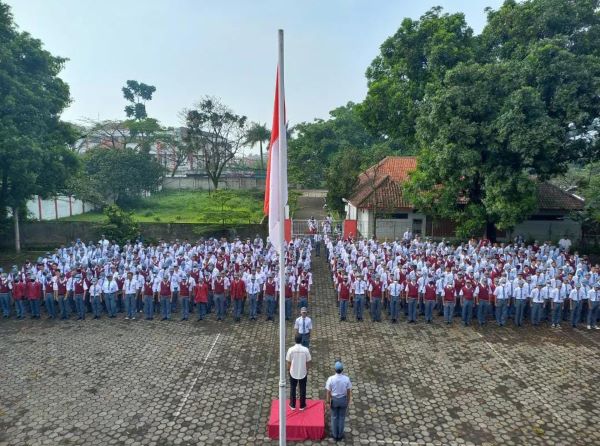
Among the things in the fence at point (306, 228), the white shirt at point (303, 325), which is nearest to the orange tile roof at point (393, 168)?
the fence at point (306, 228)

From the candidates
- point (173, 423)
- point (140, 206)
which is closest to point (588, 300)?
point (173, 423)

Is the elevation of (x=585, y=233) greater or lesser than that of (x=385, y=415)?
greater

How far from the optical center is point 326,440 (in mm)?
6562

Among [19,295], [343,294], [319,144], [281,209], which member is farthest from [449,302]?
[319,144]

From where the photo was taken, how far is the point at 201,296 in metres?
11.4

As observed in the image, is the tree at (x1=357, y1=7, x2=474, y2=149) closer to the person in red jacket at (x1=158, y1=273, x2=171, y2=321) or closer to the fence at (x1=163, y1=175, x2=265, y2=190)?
the person in red jacket at (x1=158, y1=273, x2=171, y2=321)

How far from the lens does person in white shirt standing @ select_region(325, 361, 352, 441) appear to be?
627cm

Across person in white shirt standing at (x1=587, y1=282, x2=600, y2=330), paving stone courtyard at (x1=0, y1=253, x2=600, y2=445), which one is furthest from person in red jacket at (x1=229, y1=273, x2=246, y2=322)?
person in white shirt standing at (x1=587, y1=282, x2=600, y2=330)

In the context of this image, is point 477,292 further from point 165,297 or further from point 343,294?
point 165,297

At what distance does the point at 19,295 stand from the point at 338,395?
954cm

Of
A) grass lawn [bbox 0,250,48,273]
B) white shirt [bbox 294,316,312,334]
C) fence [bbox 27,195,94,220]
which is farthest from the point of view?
fence [bbox 27,195,94,220]

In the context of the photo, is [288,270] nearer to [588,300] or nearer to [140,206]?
[588,300]

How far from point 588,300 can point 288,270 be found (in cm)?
783

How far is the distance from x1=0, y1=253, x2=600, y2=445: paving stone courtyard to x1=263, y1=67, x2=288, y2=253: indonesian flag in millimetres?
3300
